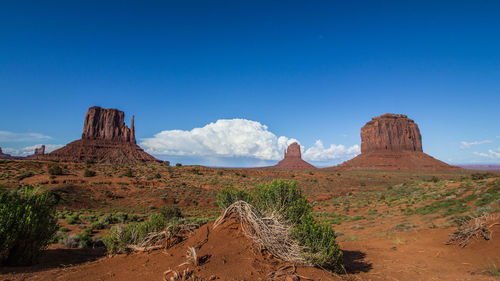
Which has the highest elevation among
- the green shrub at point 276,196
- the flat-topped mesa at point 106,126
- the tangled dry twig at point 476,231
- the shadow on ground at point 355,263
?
the flat-topped mesa at point 106,126

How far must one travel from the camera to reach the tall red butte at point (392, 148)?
395 feet

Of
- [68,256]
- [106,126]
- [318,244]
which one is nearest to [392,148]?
[318,244]

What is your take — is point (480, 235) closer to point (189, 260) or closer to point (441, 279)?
point (441, 279)

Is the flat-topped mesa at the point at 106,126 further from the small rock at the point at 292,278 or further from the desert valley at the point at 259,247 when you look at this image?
the small rock at the point at 292,278

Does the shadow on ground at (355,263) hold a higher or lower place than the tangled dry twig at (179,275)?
lower

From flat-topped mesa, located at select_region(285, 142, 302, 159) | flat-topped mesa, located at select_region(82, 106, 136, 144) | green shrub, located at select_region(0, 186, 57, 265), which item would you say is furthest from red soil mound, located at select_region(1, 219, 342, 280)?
flat-topped mesa, located at select_region(285, 142, 302, 159)

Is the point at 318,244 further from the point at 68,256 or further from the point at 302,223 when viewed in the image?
the point at 68,256

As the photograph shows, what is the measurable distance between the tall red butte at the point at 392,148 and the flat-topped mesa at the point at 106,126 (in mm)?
116245

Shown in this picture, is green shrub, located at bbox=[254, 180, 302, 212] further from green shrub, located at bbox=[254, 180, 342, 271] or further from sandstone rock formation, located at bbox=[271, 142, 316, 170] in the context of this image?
sandstone rock formation, located at bbox=[271, 142, 316, 170]

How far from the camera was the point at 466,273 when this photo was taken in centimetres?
776

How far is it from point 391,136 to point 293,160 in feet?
217

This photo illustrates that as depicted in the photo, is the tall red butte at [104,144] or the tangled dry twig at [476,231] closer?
the tangled dry twig at [476,231]

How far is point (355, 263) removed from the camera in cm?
925

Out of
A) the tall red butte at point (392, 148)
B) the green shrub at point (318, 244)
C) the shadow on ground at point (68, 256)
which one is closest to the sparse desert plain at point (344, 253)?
the shadow on ground at point (68, 256)
